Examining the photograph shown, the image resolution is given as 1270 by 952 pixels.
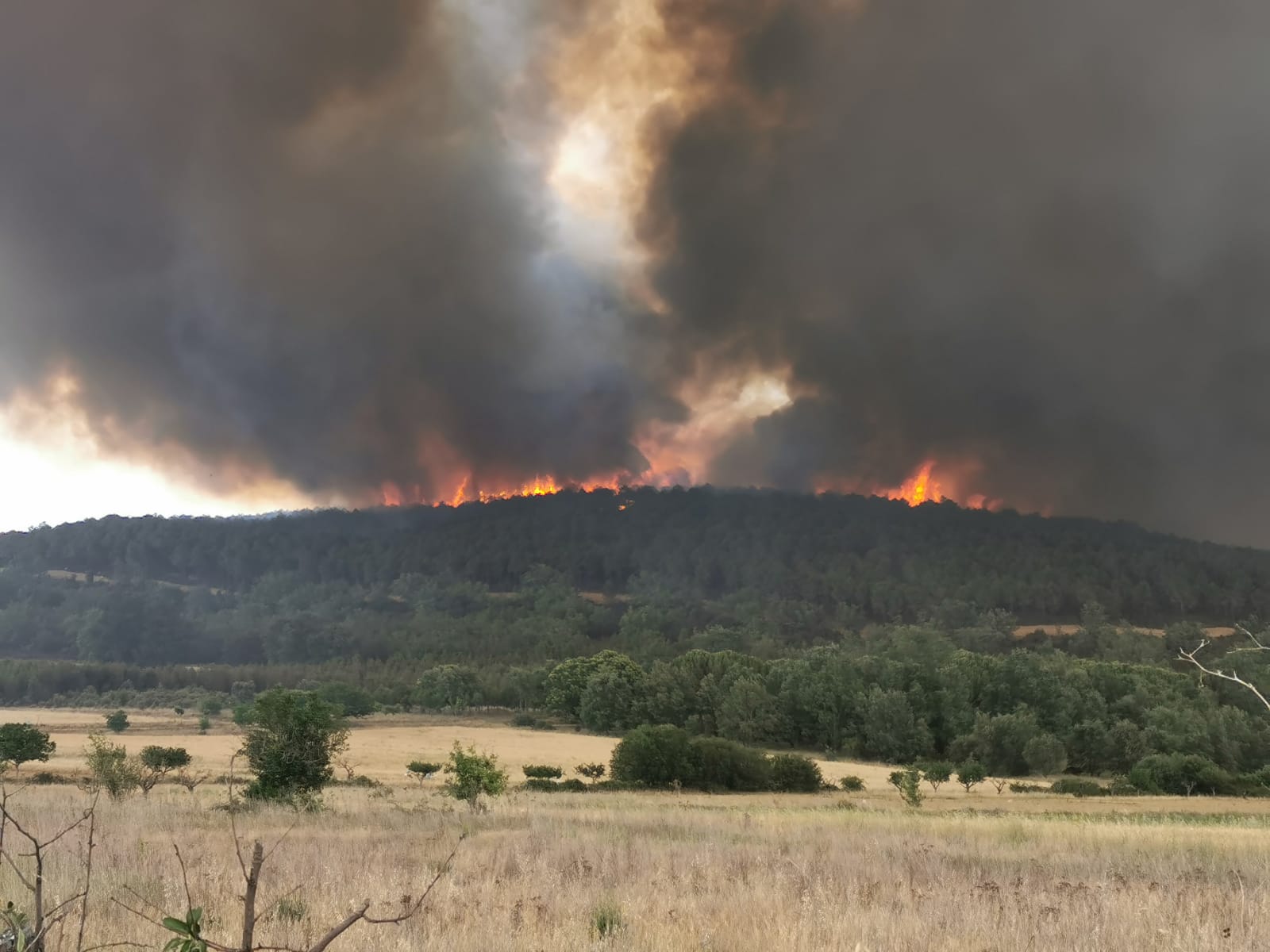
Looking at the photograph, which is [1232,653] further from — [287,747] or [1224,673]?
[287,747]

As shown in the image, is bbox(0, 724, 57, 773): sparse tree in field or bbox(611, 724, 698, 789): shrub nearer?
bbox(0, 724, 57, 773): sparse tree in field

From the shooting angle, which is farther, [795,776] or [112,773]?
[795,776]

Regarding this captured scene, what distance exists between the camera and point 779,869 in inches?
572

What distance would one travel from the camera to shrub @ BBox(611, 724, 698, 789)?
52047 millimetres

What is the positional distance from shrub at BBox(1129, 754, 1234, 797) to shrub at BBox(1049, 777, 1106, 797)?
3.29 metres

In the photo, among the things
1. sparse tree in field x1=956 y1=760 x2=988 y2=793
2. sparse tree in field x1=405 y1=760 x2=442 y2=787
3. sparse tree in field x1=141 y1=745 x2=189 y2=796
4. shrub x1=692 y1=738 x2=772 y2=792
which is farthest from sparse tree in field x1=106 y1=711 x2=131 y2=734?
sparse tree in field x1=956 y1=760 x2=988 y2=793

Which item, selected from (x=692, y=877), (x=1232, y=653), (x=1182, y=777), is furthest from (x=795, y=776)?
(x=1232, y=653)

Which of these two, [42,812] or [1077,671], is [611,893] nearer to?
[42,812]

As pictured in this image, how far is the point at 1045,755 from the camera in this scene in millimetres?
80812

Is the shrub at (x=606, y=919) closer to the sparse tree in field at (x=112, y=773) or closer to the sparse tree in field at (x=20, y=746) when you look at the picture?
the sparse tree in field at (x=112, y=773)

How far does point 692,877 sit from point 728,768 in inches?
1639

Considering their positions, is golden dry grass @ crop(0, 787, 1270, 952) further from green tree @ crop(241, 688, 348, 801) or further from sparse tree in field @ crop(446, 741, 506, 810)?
green tree @ crop(241, 688, 348, 801)

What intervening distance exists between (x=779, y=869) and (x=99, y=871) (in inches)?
443

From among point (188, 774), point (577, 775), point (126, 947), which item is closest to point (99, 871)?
point (126, 947)
